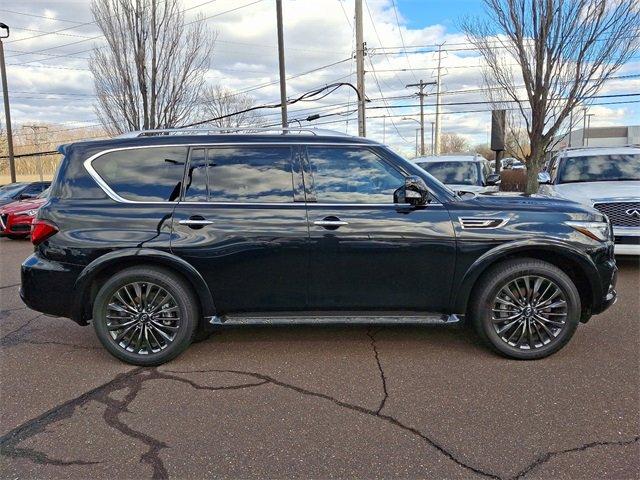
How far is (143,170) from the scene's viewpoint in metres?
3.70

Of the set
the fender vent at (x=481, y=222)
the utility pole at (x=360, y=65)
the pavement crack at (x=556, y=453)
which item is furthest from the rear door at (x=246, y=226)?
the utility pole at (x=360, y=65)

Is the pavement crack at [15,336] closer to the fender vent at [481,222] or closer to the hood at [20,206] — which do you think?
the fender vent at [481,222]

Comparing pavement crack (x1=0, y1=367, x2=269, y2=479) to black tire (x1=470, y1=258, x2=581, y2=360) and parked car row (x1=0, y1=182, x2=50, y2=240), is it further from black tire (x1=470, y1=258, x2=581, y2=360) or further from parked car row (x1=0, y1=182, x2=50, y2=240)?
parked car row (x1=0, y1=182, x2=50, y2=240)

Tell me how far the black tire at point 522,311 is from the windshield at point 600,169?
17.4 feet

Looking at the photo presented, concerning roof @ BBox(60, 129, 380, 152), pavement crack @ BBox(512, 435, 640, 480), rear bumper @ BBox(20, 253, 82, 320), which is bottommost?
pavement crack @ BBox(512, 435, 640, 480)

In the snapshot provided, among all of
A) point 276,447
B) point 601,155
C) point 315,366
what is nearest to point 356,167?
point 315,366

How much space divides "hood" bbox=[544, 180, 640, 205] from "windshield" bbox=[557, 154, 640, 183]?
1.14 feet

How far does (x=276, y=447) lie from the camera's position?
8.48 ft

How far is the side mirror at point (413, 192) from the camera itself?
3.51 metres

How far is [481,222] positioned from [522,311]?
82 centimetres

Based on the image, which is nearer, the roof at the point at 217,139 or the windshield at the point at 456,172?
the roof at the point at 217,139

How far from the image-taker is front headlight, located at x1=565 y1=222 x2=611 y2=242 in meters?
3.54

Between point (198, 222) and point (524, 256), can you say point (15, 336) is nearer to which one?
point (198, 222)

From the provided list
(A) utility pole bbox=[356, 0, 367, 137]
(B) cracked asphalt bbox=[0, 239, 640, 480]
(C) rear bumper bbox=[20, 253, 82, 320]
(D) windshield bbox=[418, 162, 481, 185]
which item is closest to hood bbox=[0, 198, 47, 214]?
(B) cracked asphalt bbox=[0, 239, 640, 480]
